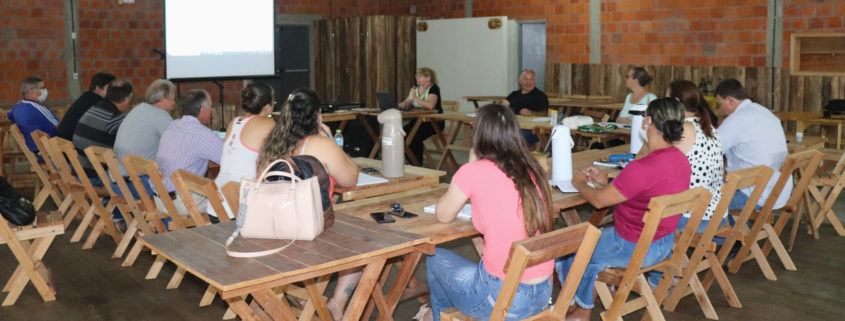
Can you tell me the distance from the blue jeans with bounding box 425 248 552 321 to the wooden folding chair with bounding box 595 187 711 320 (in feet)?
1.43

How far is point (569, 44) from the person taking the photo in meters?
10.6

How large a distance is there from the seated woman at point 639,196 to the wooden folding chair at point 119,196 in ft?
8.14

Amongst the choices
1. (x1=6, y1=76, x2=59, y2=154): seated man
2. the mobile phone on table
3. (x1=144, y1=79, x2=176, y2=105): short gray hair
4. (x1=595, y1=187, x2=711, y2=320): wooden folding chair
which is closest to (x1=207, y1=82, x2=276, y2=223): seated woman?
the mobile phone on table

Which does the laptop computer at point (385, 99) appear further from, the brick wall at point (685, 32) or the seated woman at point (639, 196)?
the seated woman at point (639, 196)

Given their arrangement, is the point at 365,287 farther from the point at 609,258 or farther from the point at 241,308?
the point at 609,258

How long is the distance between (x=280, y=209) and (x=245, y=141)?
147cm

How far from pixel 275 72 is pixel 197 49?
4.00ft

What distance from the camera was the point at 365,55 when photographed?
11.4 meters

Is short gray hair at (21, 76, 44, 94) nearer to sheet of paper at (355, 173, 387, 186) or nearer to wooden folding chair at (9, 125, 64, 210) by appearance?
wooden folding chair at (9, 125, 64, 210)

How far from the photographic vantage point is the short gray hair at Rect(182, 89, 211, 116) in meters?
4.58

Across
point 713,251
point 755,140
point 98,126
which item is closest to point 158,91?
point 98,126

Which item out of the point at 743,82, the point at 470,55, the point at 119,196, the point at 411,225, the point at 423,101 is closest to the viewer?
the point at 411,225

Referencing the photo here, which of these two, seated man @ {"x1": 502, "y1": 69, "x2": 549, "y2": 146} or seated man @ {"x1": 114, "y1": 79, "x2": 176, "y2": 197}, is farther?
seated man @ {"x1": 502, "y1": 69, "x2": 549, "y2": 146}

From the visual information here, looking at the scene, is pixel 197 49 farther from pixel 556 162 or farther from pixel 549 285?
pixel 549 285
